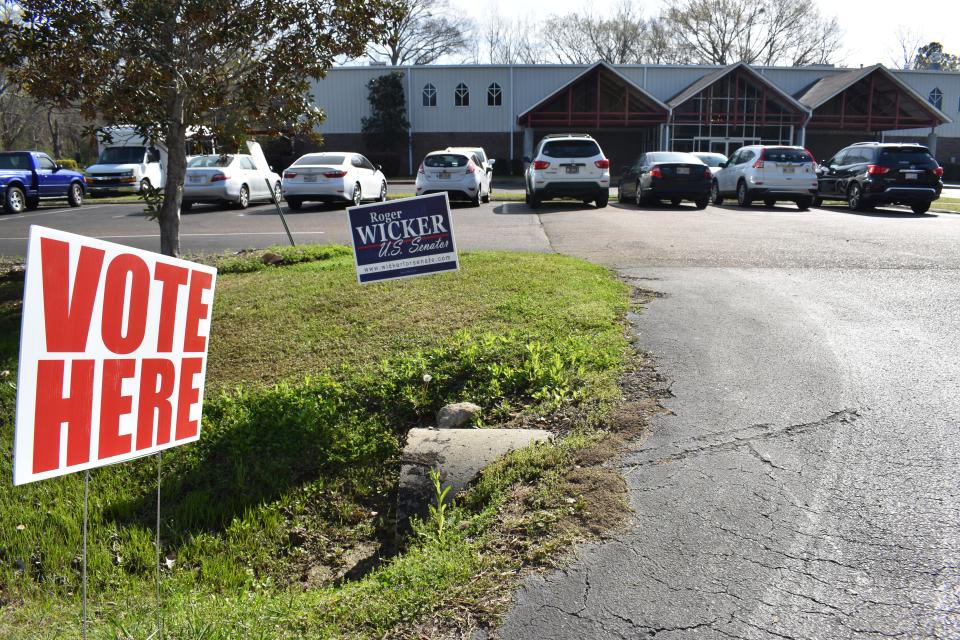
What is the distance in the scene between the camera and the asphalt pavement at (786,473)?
9.46 ft

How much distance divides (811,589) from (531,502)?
1.33 meters

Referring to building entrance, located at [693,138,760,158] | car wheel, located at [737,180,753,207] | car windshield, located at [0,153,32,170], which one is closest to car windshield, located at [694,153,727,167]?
car wheel, located at [737,180,753,207]

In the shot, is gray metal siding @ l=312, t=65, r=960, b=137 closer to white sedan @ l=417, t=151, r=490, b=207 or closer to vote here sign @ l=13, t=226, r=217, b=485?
white sedan @ l=417, t=151, r=490, b=207

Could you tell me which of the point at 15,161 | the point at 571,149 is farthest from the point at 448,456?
the point at 15,161

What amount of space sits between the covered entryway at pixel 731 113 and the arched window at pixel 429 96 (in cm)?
1393

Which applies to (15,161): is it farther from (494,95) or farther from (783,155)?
(494,95)

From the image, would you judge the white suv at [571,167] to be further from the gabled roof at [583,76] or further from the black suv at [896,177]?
the gabled roof at [583,76]

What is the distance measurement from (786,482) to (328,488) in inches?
107

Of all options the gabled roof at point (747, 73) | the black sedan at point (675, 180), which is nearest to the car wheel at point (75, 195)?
the black sedan at point (675, 180)

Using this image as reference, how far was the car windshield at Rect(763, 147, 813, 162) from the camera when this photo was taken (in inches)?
781

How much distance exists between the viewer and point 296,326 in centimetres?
698

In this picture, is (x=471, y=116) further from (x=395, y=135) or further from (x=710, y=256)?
(x=710, y=256)

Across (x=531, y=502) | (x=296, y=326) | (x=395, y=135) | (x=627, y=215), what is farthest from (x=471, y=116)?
(x=531, y=502)

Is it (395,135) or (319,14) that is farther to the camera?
(395,135)
